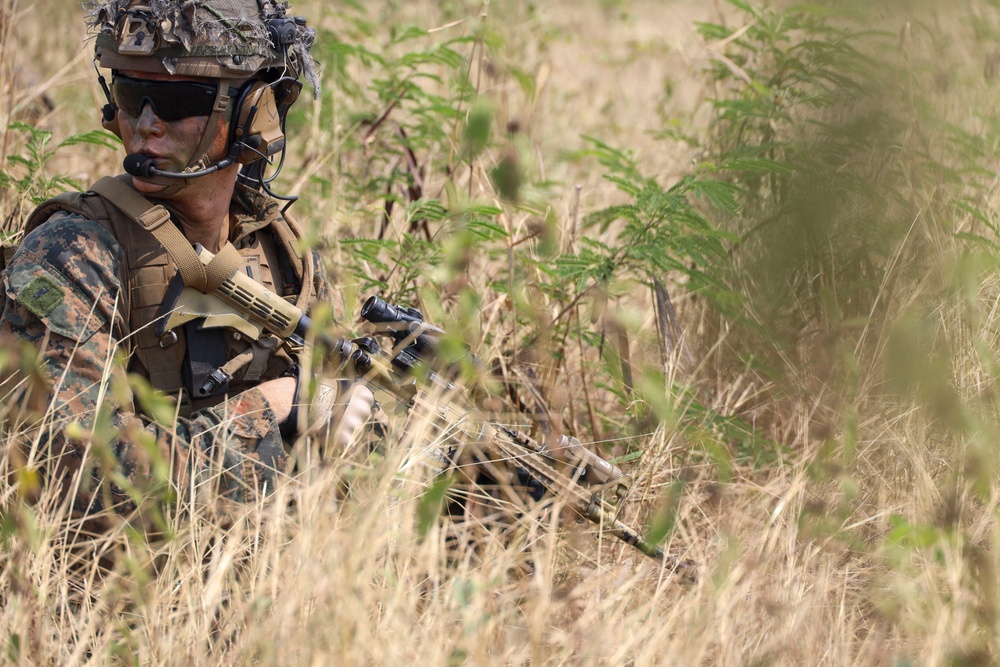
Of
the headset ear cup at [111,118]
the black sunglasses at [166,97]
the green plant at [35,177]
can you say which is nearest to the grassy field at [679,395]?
the green plant at [35,177]

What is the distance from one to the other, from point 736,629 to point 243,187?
1855 millimetres

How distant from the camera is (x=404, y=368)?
9.21ft

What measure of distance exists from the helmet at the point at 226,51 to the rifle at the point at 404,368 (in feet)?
1.22

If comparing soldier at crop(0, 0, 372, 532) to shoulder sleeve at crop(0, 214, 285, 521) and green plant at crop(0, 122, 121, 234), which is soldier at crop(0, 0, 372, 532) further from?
green plant at crop(0, 122, 121, 234)

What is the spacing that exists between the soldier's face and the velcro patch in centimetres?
36

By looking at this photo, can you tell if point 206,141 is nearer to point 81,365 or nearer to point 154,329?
point 154,329

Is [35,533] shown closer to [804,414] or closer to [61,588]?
[61,588]

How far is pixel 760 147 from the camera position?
147 inches

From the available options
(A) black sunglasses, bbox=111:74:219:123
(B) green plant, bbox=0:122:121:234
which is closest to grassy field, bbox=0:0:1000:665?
(B) green plant, bbox=0:122:121:234

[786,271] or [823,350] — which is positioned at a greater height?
[786,271]

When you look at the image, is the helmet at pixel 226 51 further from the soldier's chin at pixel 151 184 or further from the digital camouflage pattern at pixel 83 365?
the digital camouflage pattern at pixel 83 365

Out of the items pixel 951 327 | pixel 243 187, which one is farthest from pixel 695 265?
pixel 243 187

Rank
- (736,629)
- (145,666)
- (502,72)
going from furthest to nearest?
(502,72), (736,629), (145,666)

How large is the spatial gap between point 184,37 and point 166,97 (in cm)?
17
